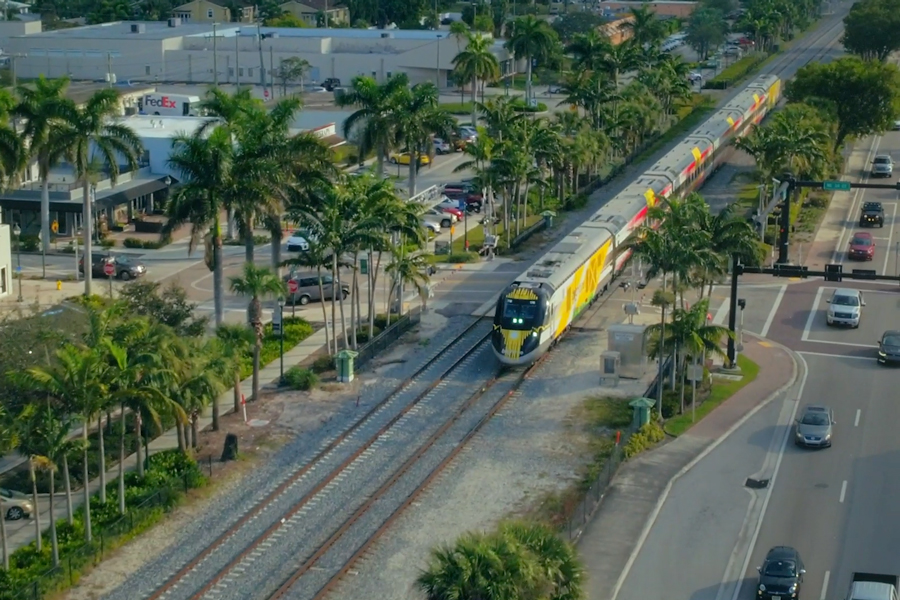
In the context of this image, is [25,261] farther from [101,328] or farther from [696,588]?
[696,588]

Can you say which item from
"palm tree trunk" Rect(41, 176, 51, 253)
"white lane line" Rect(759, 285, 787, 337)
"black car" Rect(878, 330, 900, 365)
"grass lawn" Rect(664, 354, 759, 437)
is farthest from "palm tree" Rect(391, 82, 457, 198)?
"black car" Rect(878, 330, 900, 365)

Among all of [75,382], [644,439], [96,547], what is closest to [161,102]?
[644,439]

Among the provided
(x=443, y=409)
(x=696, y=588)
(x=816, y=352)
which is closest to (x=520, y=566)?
(x=696, y=588)

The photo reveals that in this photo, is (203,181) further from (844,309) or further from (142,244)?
(844,309)

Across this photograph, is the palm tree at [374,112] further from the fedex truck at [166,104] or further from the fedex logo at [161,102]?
the fedex logo at [161,102]

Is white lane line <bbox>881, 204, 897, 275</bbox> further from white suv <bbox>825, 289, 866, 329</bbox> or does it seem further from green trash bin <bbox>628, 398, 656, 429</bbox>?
green trash bin <bbox>628, 398, 656, 429</bbox>

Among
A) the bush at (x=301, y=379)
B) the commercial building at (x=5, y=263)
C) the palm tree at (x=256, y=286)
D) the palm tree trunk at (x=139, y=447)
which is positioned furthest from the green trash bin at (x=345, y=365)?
the commercial building at (x=5, y=263)
